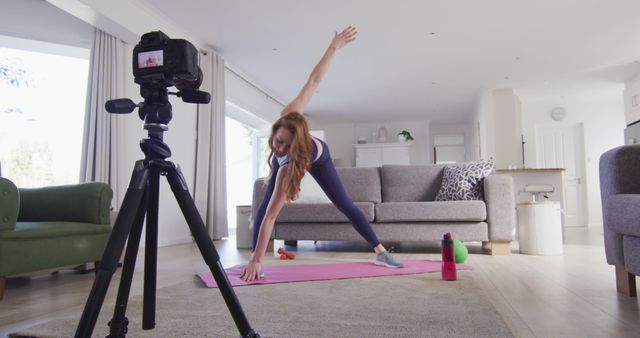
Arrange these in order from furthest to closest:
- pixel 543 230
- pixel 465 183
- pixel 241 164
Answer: pixel 241 164 → pixel 465 183 → pixel 543 230

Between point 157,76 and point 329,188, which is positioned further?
point 329,188

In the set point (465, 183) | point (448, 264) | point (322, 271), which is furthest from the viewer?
point (465, 183)

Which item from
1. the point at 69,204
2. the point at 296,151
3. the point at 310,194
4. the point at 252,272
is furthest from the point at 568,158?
the point at 69,204

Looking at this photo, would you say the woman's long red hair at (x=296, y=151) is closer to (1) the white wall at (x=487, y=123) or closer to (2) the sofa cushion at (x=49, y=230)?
(2) the sofa cushion at (x=49, y=230)

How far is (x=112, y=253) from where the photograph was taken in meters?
0.74

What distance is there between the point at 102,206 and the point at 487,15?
403 cm

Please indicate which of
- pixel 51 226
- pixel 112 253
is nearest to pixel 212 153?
pixel 51 226

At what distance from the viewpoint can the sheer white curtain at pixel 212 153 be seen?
4.89 metres

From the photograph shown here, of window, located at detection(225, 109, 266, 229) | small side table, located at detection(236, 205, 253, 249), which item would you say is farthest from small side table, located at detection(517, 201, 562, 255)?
window, located at detection(225, 109, 266, 229)

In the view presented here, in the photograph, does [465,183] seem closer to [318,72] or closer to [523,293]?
[523,293]

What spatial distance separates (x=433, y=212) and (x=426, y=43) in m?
2.77

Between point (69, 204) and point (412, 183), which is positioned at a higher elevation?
point (412, 183)

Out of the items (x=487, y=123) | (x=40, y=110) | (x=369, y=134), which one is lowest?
(x=40, y=110)

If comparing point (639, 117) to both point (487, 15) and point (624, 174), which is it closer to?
point (487, 15)
